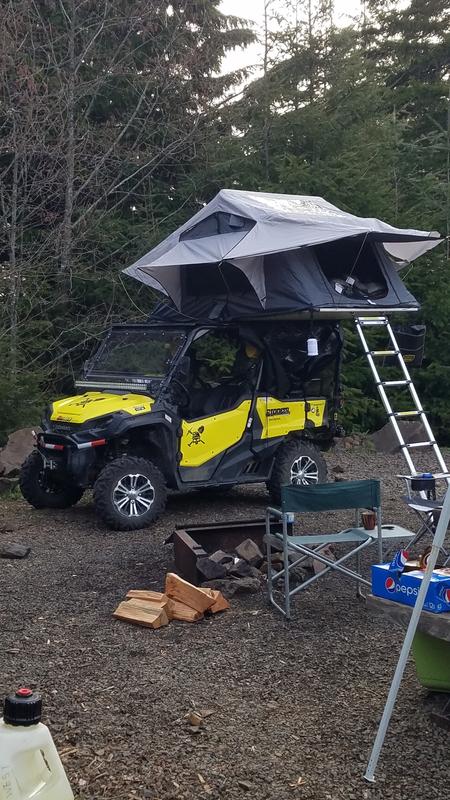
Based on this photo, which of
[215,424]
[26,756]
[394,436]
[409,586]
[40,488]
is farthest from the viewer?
[394,436]

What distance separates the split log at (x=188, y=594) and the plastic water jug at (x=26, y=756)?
2.46m

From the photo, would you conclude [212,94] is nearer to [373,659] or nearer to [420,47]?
[420,47]

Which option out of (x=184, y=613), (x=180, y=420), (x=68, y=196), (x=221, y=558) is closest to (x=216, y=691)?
(x=184, y=613)

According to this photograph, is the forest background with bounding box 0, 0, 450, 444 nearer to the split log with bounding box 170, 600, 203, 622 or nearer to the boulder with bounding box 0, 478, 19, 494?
the boulder with bounding box 0, 478, 19, 494

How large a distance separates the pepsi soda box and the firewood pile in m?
1.69

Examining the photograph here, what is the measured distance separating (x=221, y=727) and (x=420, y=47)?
20.2 m

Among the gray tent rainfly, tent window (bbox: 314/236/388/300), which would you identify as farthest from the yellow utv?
tent window (bbox: 314/236/388/300)

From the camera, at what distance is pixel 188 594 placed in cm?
548

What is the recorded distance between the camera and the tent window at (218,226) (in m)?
8.66

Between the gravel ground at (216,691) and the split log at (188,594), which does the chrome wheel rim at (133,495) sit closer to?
the gravel ground at (216,691)

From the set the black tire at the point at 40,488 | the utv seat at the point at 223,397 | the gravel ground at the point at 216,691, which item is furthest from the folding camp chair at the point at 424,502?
the black tire at the point at 40,488

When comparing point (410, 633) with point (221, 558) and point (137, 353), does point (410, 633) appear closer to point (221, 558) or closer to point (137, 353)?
point (221, 558)

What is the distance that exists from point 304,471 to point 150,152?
746 cm

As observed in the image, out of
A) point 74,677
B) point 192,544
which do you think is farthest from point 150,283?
point 74,677
